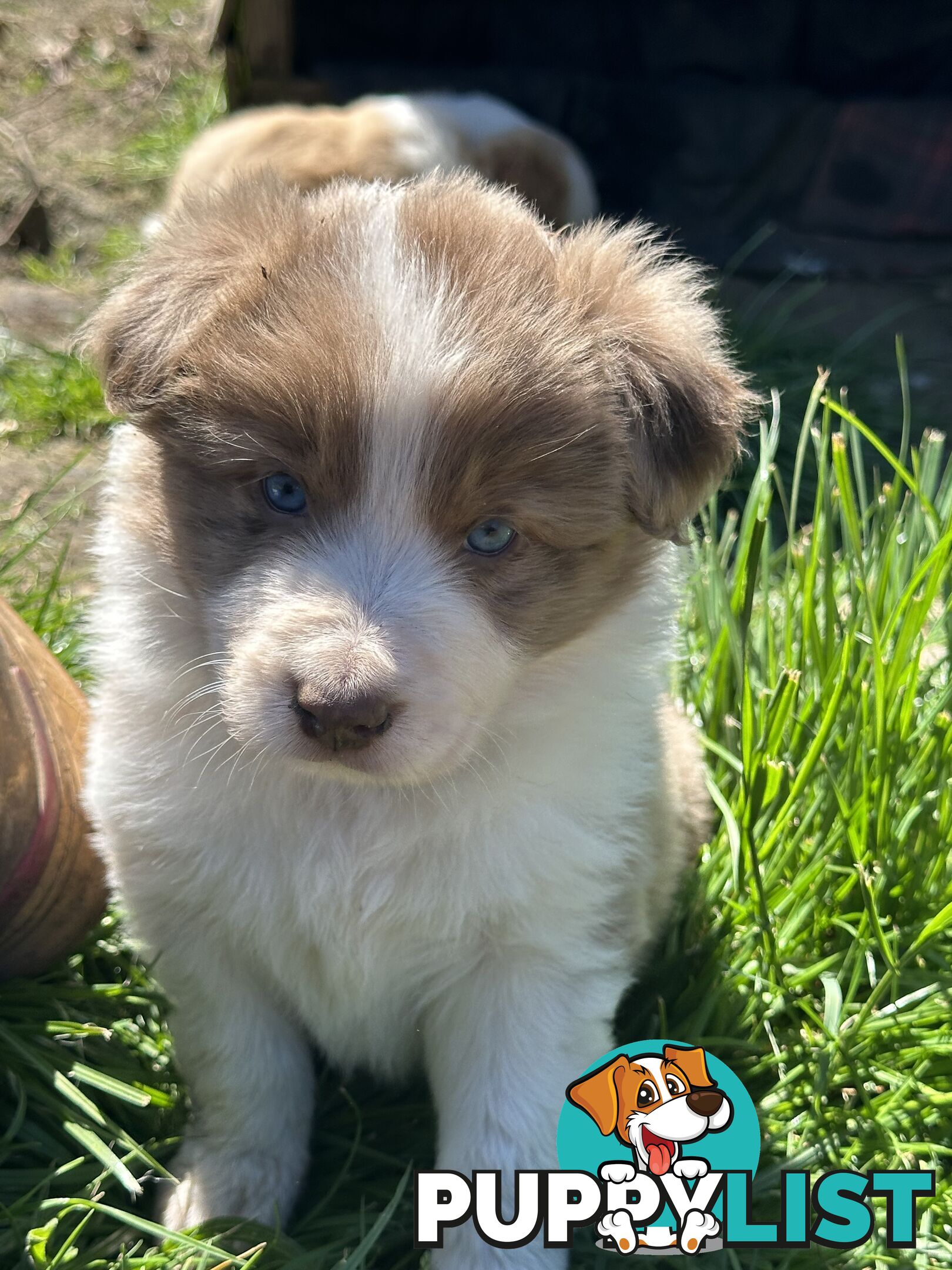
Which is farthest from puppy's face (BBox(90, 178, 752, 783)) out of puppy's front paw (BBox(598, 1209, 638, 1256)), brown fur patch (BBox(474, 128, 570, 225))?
brown fur patch (BBox(474, 128, 570, 225))

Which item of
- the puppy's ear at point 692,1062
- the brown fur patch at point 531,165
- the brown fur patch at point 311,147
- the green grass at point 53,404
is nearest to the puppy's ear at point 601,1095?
the puppy's ear at point 692,1062

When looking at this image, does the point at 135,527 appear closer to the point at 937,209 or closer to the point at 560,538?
the point at 560,538

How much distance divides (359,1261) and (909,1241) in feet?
3.35

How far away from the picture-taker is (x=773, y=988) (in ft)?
8.85

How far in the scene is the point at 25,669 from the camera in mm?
2717

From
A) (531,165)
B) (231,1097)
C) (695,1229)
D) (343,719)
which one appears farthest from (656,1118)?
(531,165)

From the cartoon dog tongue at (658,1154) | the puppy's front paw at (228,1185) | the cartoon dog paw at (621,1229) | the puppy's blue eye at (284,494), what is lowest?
the puppy's front paw at (228,1185)

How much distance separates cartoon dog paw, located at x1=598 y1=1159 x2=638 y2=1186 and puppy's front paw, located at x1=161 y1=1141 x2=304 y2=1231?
24.0 inches

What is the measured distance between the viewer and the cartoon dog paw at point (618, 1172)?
2.17 meters

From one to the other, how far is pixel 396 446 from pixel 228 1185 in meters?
1.46

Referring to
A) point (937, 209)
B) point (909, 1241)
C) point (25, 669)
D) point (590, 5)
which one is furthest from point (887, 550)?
point (590, 5)

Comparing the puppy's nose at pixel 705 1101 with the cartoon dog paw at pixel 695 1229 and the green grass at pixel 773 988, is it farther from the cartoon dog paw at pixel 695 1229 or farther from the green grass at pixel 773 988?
the green grass at pixel 773 988

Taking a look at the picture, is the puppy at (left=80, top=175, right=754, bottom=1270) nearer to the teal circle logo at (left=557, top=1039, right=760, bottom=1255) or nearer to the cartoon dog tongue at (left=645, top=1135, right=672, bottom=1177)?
the teal circle logo at (left=557, top=1039, right=760, bottom=1255)

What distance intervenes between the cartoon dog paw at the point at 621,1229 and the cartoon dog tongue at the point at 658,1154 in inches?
6.6
